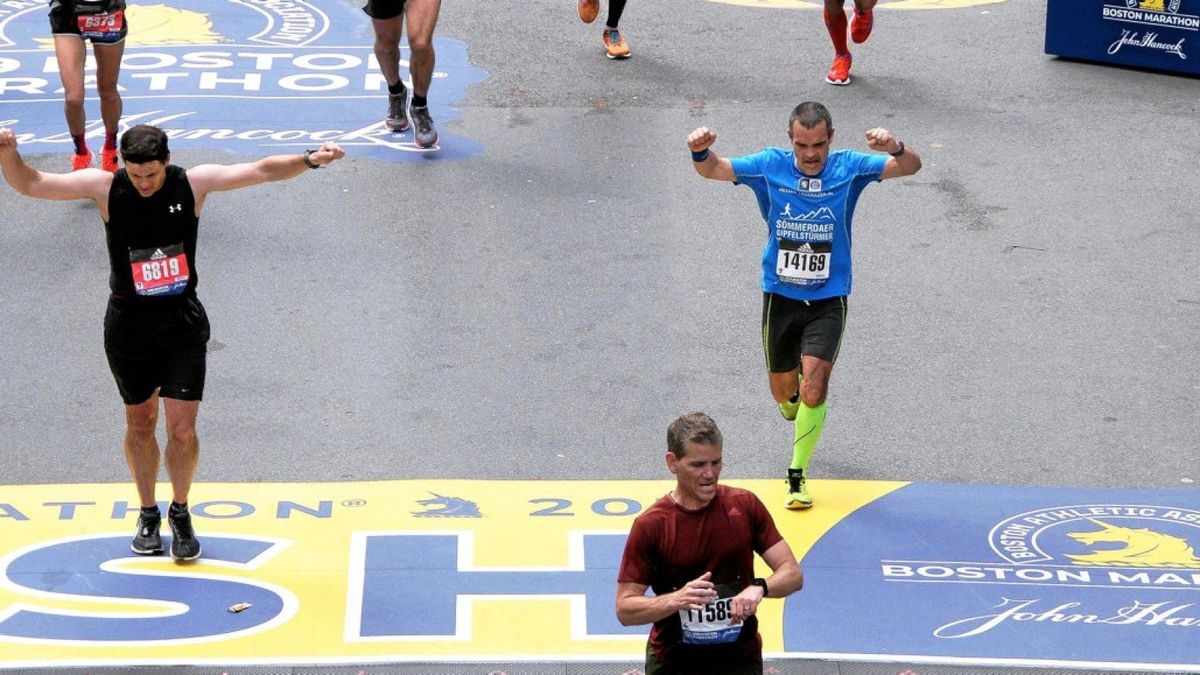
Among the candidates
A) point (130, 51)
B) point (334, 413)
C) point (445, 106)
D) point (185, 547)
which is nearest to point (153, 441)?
point (185, 547)

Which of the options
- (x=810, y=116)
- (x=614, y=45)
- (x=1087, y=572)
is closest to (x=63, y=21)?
(x=614, y=45)

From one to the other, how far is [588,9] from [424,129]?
2.68 meters

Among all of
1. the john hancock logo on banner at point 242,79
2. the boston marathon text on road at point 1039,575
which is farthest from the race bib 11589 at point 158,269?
the john hancock logo on banner at point 242,79

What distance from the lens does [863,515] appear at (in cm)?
760

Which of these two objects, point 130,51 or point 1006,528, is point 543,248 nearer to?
point 1006,528

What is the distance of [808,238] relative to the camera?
7496 mm

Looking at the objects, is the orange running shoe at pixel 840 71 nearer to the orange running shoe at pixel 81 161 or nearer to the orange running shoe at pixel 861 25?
the orange running shoe at pixel 861 25

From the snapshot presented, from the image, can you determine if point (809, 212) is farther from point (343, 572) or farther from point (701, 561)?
point (701, 561)

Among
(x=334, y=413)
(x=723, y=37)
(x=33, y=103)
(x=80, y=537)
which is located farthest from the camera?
(x=723, y=37)

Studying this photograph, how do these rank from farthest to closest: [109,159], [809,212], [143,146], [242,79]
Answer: [242,79] < [109,159] < [809,212] < [143,146]

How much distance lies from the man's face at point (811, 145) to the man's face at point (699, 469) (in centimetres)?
267

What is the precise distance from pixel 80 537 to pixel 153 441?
0.66 meters

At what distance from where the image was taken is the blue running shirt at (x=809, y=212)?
7.47m

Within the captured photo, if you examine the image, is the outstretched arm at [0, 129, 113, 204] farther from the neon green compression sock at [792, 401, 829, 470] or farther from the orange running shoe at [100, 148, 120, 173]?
the orange running shoe at [100, 148, 120, 173]
